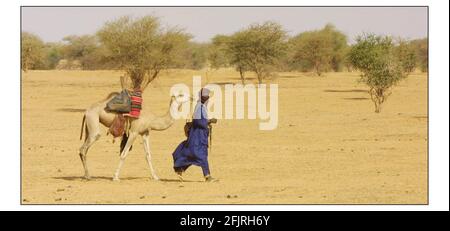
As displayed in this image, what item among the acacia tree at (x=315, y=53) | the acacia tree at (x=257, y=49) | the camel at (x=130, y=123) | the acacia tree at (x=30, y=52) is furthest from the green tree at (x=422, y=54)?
the camel at (x=130, y=123)

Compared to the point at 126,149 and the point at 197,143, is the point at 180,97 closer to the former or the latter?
the point at 197,143

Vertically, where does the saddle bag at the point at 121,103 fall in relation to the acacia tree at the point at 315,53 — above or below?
below

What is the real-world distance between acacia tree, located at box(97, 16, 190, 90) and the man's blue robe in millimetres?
18578

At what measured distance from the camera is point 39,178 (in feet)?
44.3

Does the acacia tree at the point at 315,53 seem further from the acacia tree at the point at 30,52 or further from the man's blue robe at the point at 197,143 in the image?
the man's blue robe at the point at 197,143

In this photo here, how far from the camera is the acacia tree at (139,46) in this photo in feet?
103

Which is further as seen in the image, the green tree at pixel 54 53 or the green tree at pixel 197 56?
the green tree at pixel 54 53

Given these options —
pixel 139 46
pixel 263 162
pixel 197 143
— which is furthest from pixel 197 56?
pixel 197 143

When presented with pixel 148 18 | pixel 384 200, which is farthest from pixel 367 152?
pixel 148 18

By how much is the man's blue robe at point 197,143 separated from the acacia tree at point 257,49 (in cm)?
3903

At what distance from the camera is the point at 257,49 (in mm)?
52594

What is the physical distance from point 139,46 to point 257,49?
2217cm

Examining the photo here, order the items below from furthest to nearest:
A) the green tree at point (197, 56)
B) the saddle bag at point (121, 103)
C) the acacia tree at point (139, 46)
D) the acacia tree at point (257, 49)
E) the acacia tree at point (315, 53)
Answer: the green tree at point (197, 56) → the acacia tree at point (315, 53) → the acacia tree at point (257, 49) → the acacia tree at point (139, 46) → the saddle bag at point (121, 103)

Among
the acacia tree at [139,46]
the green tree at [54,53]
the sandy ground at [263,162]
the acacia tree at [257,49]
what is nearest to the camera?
the sandy ground at [263,162]
